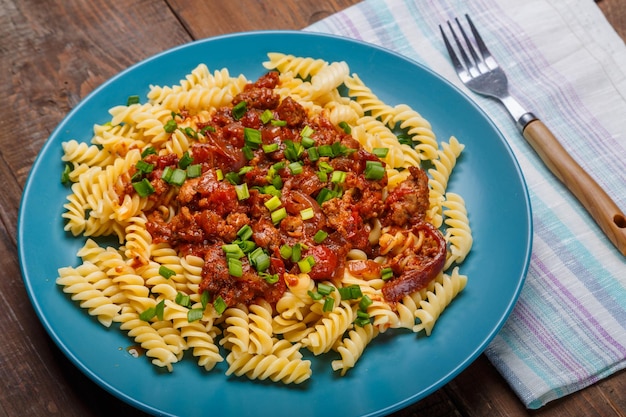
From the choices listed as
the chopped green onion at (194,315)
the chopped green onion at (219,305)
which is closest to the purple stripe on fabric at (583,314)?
the chopped green onion at (219,305)

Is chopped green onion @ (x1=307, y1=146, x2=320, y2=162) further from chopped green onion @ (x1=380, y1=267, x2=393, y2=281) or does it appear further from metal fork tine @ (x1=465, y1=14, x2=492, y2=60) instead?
metal fork tine @ (x1=465, y1=14, x2=492, y2=60)

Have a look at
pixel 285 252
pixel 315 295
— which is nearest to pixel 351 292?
pixel 315 295

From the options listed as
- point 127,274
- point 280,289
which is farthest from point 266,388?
point 127,274

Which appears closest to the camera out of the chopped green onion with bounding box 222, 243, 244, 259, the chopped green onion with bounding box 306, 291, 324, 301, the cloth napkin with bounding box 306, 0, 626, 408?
the chopped green onion with bounding box 306, 291, 324, 301

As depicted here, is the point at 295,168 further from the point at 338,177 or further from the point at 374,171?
the point at 374,171

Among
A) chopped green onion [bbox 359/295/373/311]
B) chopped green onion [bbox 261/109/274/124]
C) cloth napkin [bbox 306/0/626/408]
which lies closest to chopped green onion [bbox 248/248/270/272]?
chopped green onion [bbox 359/295/373/311]

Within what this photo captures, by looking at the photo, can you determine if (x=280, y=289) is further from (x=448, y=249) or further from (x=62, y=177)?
(x=62, y=177)
